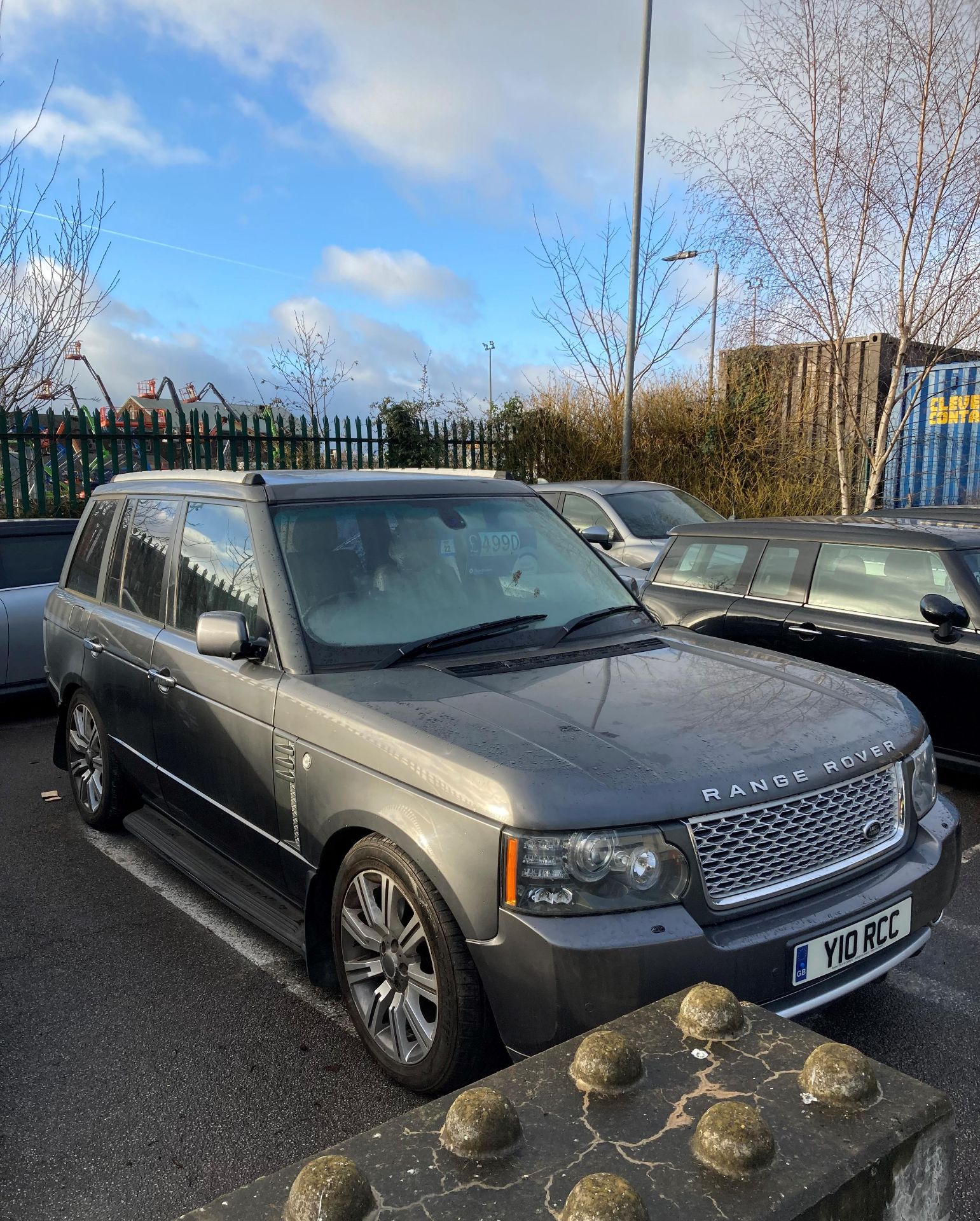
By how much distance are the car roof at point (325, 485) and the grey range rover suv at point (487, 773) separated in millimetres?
18

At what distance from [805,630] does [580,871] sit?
4.15m

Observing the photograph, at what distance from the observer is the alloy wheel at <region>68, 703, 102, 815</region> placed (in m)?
5.02

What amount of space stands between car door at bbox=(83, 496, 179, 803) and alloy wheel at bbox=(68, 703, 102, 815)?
0.26m

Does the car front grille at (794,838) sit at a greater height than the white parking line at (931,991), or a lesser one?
greater

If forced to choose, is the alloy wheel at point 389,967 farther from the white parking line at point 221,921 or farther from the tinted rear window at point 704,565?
the tinted rear window at point 704,565

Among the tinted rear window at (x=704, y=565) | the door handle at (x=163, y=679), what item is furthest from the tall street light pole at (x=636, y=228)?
the door handle at (x=163, y=679)

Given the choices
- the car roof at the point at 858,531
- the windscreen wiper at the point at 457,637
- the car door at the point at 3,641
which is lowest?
the car door at the point at 3,641

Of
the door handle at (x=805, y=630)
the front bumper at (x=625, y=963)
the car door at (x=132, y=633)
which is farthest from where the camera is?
the door handle at (x=805, y=630)

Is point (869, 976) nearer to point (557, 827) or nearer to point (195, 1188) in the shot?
point (557, 827)

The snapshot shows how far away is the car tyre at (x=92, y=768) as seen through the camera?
4801 mm

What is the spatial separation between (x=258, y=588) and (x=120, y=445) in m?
10.4

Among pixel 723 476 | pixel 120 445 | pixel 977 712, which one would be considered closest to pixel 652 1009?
pixel 977 712

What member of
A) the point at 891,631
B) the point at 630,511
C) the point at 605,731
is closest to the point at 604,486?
the point at 630,511

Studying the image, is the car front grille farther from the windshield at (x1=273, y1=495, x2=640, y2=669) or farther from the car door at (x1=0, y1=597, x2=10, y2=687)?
the car door at (x1=0, y1=597, x2=10, y2=687)
